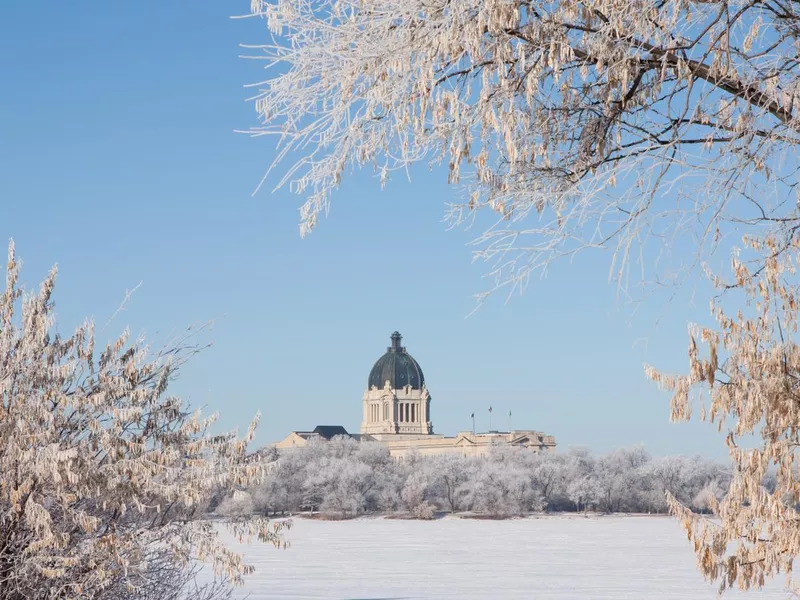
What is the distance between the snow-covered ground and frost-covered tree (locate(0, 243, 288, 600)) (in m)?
12.2

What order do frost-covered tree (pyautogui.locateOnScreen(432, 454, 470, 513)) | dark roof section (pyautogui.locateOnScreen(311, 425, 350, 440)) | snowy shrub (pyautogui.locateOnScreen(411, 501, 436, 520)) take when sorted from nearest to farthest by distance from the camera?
snowy shrub (pyautogui.locateOnScreen(411, 501, 436, 520)) < frost-covered tree (pyautogui.locateOnScreen(432, 454, 470, 513)) < dark roof section (pyautogui.locateOnScreen(311, 425, 350, 440))

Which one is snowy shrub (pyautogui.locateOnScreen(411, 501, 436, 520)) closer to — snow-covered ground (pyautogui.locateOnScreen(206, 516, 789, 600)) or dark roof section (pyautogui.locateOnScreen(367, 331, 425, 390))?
snow-covered ground (pyautogui.locateOnScreen(206, 516, 789, 600))

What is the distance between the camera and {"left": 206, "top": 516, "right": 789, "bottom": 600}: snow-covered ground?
74.4ft

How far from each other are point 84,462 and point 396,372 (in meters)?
146

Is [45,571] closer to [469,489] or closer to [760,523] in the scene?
[760,523]

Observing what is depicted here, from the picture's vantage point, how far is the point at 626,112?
705 centimetres

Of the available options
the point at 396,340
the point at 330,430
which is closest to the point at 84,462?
the point at 330,430

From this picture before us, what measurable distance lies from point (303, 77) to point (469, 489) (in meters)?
71.1

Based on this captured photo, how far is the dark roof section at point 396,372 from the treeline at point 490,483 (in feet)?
221

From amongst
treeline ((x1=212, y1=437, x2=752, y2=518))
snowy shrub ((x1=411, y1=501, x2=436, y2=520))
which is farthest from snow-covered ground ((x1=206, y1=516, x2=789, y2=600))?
treeline ((x1=212, y1=437, x2=752, y2=518))

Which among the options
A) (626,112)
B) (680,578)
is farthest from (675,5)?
(680,578)

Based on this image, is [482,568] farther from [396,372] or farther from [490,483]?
[396,372]

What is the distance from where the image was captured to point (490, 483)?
3002 inches

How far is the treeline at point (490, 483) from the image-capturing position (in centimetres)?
7319
